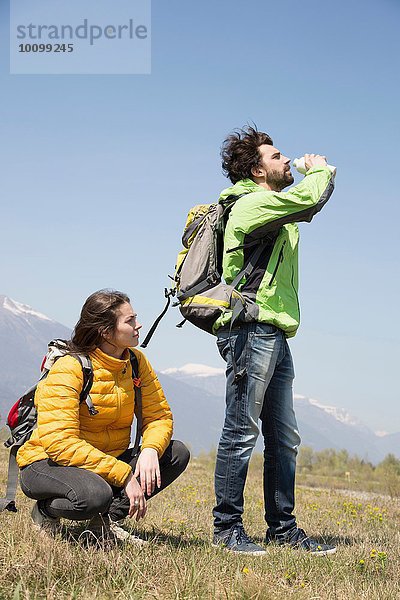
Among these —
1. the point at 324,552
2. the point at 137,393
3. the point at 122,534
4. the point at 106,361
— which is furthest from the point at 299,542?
the point at 106,361

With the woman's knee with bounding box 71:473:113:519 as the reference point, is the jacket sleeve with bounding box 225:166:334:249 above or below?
above

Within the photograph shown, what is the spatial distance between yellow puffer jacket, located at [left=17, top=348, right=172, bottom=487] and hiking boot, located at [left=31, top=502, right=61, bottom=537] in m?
0.31

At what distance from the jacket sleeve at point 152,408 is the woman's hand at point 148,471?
0.18 m

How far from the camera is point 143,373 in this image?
439 cm

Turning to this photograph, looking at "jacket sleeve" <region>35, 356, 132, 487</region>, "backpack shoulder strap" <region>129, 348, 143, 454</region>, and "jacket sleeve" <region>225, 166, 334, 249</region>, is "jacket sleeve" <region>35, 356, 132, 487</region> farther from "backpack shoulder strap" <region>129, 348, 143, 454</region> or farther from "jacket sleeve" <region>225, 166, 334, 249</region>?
"jacket sleeve" <region>225, 166, 334, 249</region>

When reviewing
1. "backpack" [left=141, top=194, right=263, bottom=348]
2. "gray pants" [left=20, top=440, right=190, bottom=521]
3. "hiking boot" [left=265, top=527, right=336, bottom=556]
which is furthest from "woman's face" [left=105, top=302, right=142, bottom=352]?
"hiking boot" [left=265, top=527, right=336, bottom=556]

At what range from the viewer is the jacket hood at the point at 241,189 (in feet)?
16.0

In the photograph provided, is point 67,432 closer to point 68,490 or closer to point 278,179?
point 68,490

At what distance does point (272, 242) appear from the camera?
469 cm

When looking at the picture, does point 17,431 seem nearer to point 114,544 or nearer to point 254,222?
point 114,544

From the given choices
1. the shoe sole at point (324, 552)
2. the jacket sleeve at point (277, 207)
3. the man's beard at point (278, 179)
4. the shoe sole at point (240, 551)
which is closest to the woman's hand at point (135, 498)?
the shoe sole at point (240, 551)

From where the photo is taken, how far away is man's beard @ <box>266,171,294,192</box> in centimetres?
505

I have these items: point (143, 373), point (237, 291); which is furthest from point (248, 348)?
point (143, 373)

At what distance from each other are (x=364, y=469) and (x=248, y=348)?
16.3m
